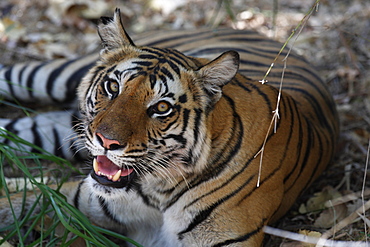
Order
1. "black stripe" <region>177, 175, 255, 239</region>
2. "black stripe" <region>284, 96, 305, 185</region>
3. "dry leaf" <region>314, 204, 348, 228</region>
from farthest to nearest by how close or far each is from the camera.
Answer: "dry leaf" <region>314, 204, 348, 228</region>, "black stripe" <region>284, 96, 305, 185</region>, "black stripe" <region>177, 175, 255, 239</region>

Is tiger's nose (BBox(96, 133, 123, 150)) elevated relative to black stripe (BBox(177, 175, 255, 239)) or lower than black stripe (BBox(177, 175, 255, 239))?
elevated

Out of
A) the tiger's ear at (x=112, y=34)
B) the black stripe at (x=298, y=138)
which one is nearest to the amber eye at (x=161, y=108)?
the tiger's ear at (x=112, y=34)

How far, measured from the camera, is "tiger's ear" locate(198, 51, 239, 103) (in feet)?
6.27

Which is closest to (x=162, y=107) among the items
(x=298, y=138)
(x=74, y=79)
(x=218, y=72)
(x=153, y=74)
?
(x=153, y=74)

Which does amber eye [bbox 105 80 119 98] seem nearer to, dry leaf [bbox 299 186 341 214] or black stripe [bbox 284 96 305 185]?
black stripe [bbox 284 96 305 185]

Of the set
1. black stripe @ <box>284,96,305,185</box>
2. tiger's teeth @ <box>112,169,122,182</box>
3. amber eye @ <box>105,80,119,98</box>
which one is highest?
amber eye @ <box>105,80,119,98</box>

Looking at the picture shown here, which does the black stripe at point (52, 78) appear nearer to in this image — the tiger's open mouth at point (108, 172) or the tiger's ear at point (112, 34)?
the tiger's ear at point (112, 34)

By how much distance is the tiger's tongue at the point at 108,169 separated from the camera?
196 cm

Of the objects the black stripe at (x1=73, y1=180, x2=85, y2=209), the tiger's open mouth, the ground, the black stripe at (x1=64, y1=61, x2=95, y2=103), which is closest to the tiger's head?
the tiger's open mouth

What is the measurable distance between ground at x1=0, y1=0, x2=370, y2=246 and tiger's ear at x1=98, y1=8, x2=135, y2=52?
1.22 meters

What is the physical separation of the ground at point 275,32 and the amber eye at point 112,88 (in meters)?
1.28

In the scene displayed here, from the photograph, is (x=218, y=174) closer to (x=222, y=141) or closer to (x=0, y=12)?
(x=222, y=141)

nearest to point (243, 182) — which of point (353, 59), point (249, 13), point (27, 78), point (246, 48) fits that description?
point (246, 48)

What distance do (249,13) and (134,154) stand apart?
133 inches
